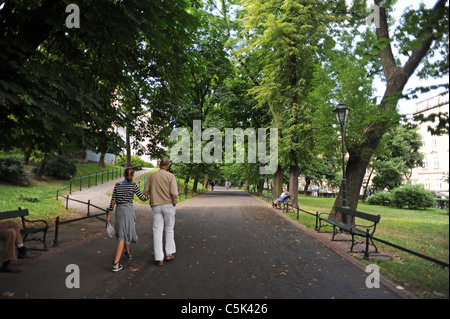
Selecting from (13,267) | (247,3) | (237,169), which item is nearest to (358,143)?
(13,267)

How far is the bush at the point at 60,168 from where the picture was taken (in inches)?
801

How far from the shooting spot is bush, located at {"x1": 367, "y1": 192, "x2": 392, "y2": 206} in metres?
25.3

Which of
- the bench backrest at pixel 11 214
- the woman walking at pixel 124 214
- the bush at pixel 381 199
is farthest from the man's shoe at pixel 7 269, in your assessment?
the bush at pixel 381 199

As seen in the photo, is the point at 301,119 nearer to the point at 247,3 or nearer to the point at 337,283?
the point at 247,3

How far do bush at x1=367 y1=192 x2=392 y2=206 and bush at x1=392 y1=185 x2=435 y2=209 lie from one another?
973 millimetres

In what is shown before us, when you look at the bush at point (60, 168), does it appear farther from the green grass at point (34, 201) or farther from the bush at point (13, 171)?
the bush at point (13, 171)

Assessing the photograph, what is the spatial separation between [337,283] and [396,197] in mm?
24288

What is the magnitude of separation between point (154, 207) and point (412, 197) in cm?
2557

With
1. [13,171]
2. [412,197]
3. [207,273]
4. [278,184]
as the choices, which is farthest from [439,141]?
[412,197]

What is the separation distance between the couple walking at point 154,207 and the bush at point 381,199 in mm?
26044

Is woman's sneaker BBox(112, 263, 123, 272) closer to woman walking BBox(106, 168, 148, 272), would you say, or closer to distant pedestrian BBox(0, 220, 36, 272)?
woman walking BBox(106, 168, 148, 272)

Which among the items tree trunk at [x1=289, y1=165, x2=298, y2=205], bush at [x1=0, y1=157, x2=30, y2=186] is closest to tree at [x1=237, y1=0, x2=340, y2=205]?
tree trunk at [x1=289, y1=165, x2=298, y2=205]

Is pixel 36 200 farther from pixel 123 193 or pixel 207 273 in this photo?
pixel 207 273
